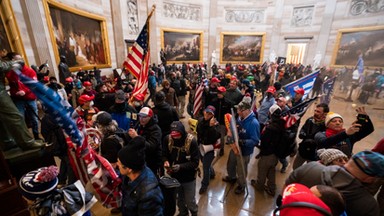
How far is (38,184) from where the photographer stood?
1.46 metres

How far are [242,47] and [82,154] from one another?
2231 centimetres

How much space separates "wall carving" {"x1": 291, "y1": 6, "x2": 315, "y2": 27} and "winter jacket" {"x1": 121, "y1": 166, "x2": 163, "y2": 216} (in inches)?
900

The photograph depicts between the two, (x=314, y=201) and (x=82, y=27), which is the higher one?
(x=82, y=27)

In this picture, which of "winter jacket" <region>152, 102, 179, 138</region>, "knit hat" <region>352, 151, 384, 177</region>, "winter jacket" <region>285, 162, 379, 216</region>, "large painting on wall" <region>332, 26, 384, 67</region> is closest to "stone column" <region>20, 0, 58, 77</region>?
"winter jacket" <region>152, 102, 179, 138</region>

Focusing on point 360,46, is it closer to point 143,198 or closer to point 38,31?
point 143,198

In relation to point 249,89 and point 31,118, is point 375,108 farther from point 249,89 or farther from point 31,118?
point 31,118

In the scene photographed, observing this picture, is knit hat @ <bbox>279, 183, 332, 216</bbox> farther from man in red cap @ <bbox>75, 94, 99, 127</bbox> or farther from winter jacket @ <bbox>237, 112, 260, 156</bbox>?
man in red cap @ <bbox>75, 94, 99, 127</bbox>

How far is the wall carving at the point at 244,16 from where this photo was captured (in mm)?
20598

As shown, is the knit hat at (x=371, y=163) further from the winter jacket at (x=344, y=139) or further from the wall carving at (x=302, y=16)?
the wall carving at (x=302, y=16)

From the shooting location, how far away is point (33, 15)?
647 centimetres

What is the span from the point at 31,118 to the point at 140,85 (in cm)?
311

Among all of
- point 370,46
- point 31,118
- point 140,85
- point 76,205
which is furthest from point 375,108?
point 31,118

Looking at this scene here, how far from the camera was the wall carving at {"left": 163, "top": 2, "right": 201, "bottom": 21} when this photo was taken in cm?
1792

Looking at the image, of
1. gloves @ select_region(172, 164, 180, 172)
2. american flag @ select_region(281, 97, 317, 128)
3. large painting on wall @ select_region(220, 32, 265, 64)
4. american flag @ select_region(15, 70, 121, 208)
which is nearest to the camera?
american flag @ select_region(15, 70, 121, 208)
